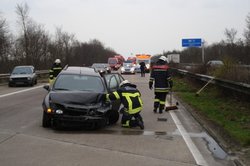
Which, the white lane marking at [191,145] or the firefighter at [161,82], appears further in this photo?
the firefighter at [161,82]

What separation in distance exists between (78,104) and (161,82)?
15.6 feet

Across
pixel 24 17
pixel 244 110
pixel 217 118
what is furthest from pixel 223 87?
pixel 24 17

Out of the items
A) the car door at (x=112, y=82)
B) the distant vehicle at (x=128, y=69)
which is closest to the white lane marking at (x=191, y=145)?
the car door at (x=112, y=82)

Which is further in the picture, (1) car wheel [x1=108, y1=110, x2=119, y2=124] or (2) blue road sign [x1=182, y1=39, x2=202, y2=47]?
(2) blue road sign [x1=182, y1=39, x2=202, y2=47]

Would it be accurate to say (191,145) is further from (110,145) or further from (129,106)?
(129,106)

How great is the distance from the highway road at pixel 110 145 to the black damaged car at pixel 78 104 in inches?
9.8

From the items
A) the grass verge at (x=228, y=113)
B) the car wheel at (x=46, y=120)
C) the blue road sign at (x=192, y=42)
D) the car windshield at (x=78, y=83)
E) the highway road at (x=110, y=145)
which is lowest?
the grass verge at (x=228, y=113)

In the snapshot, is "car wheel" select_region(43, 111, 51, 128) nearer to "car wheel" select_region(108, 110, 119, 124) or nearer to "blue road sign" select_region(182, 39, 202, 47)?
"car wheel" select_region(108, 110, 119, 124)

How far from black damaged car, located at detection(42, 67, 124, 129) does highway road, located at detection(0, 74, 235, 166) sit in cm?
25

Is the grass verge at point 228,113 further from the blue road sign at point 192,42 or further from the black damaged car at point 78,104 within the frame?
the blue road sign at point 192,42

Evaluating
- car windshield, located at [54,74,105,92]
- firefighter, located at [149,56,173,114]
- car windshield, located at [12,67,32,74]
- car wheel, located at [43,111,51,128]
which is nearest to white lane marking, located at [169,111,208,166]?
firefighter, located at [149,56,173,114]

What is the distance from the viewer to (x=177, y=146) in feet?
29.3

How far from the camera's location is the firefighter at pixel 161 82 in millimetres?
14547

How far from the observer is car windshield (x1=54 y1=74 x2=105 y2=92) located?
460 inches
